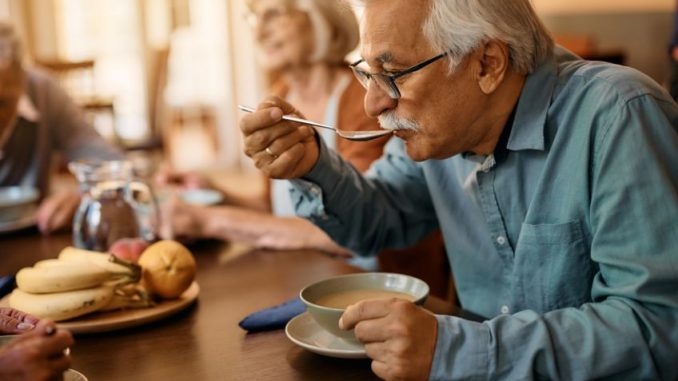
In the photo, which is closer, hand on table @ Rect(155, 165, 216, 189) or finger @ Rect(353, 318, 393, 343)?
finger @ Rect(353, 318, 393, 343)

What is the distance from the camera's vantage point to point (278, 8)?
7.29 feet

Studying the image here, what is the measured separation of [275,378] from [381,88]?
1.49 feet

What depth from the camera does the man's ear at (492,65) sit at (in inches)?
46.0

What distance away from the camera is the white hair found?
3.72 feet

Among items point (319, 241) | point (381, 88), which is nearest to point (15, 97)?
point (319, 241)

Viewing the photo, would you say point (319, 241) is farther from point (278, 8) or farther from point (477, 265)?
point (278, 8)

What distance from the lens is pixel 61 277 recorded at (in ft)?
3.85

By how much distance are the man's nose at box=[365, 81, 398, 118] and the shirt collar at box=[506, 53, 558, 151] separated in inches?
7.3

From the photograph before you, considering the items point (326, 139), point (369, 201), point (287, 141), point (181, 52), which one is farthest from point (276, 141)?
point (181, 52)

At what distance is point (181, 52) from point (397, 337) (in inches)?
254

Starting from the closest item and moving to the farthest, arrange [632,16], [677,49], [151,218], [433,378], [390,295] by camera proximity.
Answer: [433,378] → [390,295] → [151,218] → [677,49] → [632,16]

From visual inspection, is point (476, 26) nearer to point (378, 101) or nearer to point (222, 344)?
point (378, 101)

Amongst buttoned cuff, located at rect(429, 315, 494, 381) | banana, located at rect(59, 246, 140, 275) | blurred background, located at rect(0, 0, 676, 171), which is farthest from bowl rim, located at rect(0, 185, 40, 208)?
blurred background, located at rect(0, 0, 676, 171)

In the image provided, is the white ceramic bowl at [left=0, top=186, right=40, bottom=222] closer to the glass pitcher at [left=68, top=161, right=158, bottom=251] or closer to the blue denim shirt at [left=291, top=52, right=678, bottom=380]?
the glass pitcher at [left=68, top=161, right=158, bottom=251]
